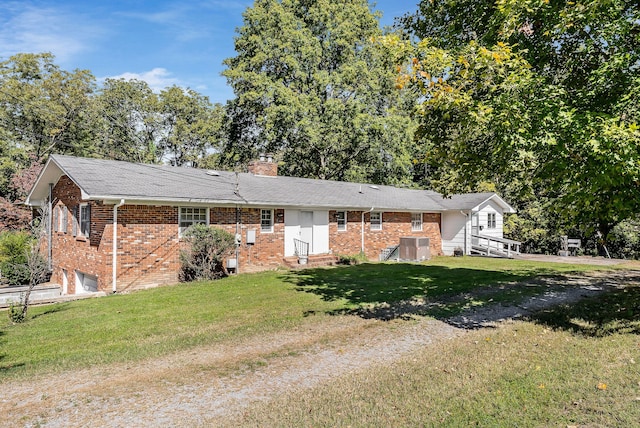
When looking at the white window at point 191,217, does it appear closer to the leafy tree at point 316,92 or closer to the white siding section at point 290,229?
the white siding section at point 290,229

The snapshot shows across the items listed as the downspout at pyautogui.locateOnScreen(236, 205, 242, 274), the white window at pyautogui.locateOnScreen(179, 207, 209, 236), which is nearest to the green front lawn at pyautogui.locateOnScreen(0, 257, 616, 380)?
the downspout at pyautogui.locateOnScreen(236, 205, 242, 274)

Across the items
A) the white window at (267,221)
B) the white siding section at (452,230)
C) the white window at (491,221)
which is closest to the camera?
the white window at (267,221)

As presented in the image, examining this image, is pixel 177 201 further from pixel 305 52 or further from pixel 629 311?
pixel 305 52

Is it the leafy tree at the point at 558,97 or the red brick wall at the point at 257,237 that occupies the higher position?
the leafy tree at the point at 558,97

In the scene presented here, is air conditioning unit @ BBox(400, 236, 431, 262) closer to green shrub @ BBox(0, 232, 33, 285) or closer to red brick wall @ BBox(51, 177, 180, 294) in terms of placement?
red brick wall @ BBox(51, 177, 180, 294)

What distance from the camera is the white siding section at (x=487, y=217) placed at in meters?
25.2

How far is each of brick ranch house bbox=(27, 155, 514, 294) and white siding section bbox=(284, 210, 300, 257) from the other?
0.15 ft

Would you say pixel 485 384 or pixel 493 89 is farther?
pixel 493 89

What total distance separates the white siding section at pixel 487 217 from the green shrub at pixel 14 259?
23.7 metres

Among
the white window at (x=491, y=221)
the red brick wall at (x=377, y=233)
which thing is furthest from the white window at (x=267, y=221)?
the white window at (x=491, y=221)

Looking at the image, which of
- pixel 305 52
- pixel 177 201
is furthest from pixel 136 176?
pixel 305 52

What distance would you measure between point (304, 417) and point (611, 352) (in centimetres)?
496

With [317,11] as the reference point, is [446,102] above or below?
below

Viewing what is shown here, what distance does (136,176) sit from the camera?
14930 mm
